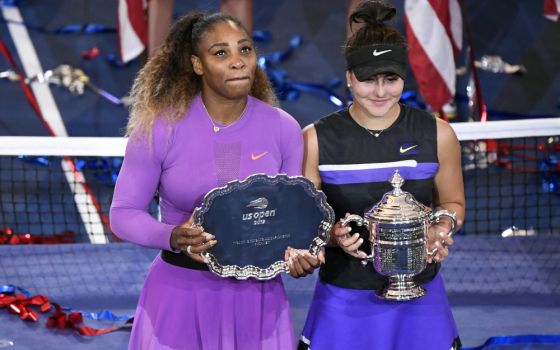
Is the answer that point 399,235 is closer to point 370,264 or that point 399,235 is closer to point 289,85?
point 370,264

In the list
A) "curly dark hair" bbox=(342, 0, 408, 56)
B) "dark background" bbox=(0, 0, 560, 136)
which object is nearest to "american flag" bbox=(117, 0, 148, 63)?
"dark background" bbox=(0, 0, 560, 136)

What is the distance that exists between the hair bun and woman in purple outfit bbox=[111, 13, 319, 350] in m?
0.43

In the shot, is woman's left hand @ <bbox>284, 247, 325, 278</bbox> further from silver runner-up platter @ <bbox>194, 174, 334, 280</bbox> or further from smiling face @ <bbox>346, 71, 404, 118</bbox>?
smiling face @ <bbox>346, 71, 404, 118</bbox>

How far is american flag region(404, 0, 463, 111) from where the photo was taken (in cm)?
742

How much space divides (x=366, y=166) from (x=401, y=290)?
0.43 m

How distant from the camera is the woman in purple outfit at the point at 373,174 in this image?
3.65m

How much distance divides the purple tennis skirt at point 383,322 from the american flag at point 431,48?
3888 mm

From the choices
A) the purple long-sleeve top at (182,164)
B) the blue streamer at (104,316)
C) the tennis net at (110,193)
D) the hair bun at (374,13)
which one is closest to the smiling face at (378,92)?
the hair bun at (374,13)

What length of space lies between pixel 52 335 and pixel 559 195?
11.2 ft

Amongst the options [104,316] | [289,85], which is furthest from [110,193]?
[289,85]

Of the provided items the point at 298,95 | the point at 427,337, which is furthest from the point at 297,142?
the point at 298,95

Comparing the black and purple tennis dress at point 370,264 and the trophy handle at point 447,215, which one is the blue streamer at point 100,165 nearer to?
the black and purple tennis dress at point 370,264

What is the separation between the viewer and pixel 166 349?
3.52 meters

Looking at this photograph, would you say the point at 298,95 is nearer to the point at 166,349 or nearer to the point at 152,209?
the point at 152,209
